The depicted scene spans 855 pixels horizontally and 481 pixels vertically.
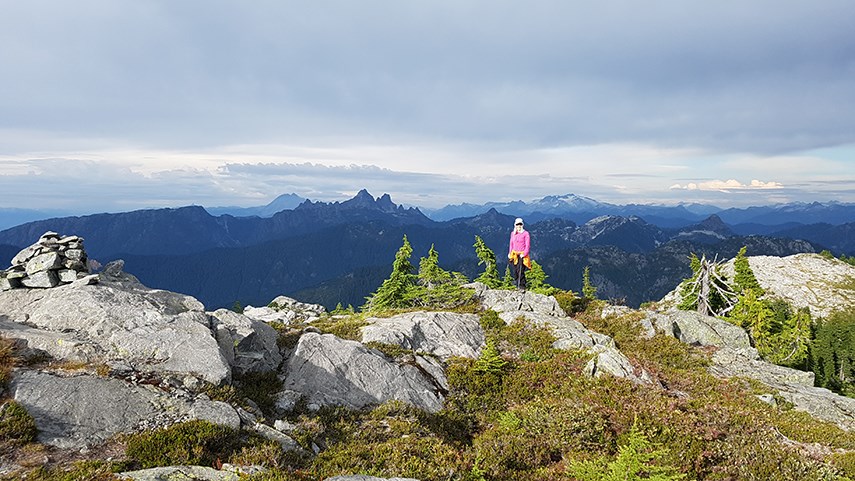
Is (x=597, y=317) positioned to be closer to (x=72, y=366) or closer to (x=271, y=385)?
(x=271, y=385)

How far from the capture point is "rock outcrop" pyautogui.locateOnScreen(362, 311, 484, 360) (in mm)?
20047

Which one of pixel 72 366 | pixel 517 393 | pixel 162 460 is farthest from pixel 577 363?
pixel 72 366

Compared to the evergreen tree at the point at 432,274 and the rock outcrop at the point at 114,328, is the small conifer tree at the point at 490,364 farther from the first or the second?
the evergreen tree at the point at 432,274

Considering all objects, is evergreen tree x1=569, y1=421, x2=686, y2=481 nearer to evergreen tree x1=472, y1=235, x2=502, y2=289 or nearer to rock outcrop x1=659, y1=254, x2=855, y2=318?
evergreen tree x1=472, y1=235, x2=502, y2=289

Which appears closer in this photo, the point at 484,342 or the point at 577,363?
the point at 577,363

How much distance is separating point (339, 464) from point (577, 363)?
502 inches

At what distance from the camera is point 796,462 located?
10.6 m

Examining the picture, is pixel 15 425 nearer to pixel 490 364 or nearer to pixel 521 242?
pixel 490 364

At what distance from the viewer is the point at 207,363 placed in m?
11.9

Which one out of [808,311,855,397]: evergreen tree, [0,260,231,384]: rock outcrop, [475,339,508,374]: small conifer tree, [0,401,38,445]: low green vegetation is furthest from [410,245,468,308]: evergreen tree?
[808,311,855,397]: evergreen tree

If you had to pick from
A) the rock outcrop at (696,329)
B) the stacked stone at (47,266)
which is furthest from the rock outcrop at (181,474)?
the rock outcrop at (696,329)

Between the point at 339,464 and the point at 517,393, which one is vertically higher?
the point at 339,464

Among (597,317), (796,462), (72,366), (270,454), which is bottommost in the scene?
(597,317)

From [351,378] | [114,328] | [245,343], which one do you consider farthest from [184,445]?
[245,343]
